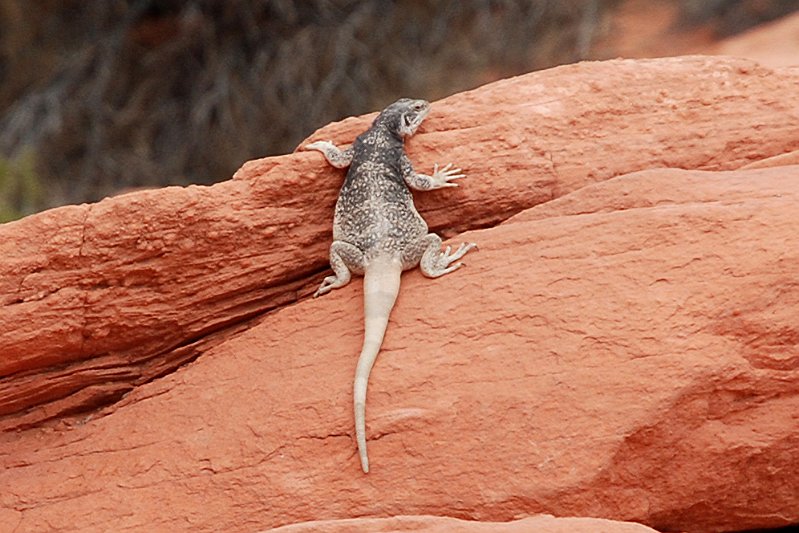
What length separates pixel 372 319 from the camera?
4.41m

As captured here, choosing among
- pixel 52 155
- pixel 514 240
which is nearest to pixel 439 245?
pixel 514 240

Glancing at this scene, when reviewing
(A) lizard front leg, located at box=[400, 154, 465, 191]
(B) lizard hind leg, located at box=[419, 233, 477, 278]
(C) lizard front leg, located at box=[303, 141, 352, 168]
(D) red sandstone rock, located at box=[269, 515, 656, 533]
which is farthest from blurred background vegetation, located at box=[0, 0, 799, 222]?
(D) red sandstone rock, located at box=[269, 515, 656, 533]

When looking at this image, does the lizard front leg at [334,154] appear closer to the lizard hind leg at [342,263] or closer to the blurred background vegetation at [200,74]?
the lizard hind leg at [342,263]

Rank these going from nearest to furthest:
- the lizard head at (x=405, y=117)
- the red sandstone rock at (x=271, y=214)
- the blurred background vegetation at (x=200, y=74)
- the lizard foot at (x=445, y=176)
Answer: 1. the red sandstone rock at (x=271, y=214)
2. the lizard foot at (x=445, y=176)
3. the lizard head at (x=405, y=117)
4. the blurred background vegetation at (x=200, y=74)

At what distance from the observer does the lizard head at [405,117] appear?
16.5 feet

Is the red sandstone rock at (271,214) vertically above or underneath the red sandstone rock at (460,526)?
above

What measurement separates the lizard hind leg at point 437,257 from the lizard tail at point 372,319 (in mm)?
121

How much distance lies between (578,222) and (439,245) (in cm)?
61

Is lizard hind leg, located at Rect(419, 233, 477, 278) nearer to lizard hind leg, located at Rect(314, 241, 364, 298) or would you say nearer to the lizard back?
the lizard back

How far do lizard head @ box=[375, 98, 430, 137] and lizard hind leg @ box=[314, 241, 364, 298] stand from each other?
0.65m

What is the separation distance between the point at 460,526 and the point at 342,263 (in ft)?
4.85

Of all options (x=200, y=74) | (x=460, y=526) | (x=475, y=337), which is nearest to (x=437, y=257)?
(x=475, y=337)

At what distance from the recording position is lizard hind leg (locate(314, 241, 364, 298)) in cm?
472

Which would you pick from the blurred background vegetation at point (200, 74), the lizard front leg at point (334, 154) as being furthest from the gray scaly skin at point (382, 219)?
the blurred background vegetation at point (200, 74)
